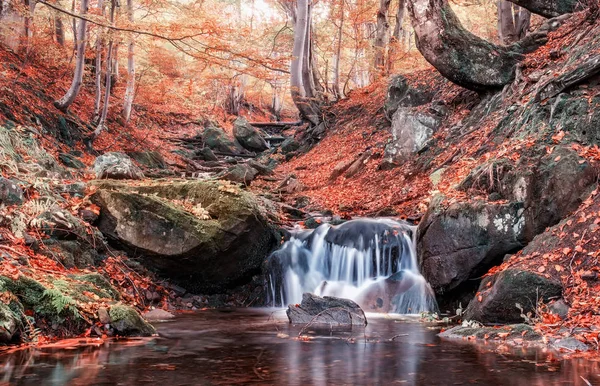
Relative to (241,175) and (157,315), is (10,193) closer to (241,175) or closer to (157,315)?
(157,315)

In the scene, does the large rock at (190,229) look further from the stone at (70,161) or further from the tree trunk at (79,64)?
the tree trunk at (79,64)

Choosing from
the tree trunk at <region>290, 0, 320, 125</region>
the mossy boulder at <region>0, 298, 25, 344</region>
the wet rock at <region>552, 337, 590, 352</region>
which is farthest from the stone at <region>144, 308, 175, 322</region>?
the tree trunk at <region>290, 0, 320, 125</region>

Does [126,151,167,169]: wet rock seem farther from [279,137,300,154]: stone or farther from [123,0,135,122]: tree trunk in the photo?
[279,137,300,154]: stone

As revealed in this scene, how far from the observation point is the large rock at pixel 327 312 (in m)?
7.57

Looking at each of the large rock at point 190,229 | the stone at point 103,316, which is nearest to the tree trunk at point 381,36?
the large rock at point 190,229

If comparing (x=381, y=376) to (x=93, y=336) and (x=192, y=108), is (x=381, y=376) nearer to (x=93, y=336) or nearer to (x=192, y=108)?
(x=93, y=336)

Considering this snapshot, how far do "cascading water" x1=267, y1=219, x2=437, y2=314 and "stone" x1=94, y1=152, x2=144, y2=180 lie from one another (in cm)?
412

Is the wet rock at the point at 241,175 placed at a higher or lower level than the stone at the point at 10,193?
higher

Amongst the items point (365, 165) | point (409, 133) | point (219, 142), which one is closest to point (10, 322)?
point (409, 133)

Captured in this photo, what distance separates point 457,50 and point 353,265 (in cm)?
570

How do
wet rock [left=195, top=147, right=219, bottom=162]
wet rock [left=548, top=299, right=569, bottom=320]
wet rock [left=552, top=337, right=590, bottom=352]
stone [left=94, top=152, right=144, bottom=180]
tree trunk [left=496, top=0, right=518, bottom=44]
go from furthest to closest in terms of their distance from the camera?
wet rock [left=195, top=147, right=219, bottom=162] < tree trunk [left=496, top=0, right=518, bottom=44] < stone [left=94, top=152, right=144, bottom=180] < wet rock [left=548, top=299, right=569, bottom=320] < wet rock [left=552, top=337, right=590, bottom=352]

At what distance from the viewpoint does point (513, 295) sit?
659cm

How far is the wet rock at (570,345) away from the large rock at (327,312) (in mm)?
2853

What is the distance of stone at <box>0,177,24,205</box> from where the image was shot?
25.5 ft
